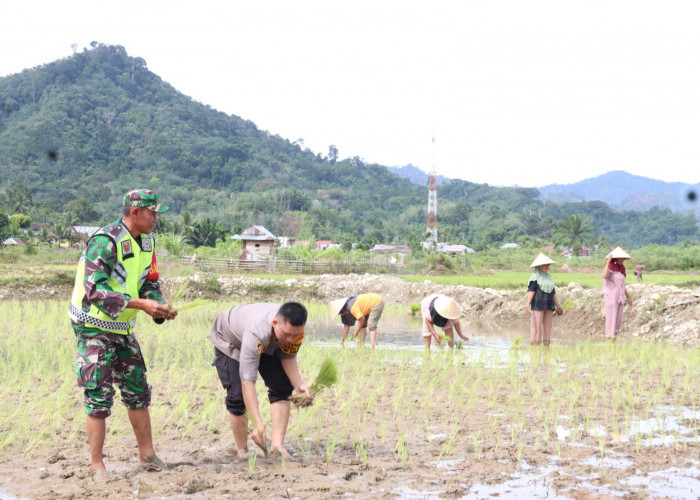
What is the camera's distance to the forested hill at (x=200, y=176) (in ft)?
252

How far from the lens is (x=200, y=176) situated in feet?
315

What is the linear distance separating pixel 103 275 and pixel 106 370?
51cm

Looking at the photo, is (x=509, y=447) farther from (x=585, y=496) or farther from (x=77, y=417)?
(x=77, y=417)

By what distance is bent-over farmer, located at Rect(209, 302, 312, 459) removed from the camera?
3490mm

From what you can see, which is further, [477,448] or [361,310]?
[361,310]

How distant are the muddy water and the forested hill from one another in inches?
1635

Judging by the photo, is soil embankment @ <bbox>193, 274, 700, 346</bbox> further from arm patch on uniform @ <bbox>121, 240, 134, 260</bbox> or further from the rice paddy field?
arm patch on uniform @ <bbox>121, 240, 134, 260</bbox>

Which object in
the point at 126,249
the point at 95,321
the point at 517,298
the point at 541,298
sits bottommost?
the point at 517,298

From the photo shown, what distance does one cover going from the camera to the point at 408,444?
14.0 ft

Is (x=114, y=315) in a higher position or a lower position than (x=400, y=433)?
higher

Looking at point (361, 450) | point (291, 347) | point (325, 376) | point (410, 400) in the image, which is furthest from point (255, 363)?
point (410, 400)

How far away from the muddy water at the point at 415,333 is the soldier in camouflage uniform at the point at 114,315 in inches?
219

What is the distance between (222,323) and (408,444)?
149 centimetres

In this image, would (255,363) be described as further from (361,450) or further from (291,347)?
(361,450)
